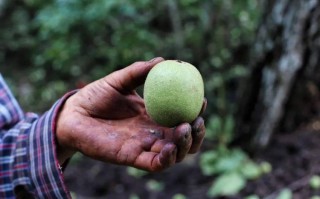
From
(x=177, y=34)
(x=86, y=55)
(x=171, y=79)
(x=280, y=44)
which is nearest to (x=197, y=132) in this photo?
(x=171, y=79)

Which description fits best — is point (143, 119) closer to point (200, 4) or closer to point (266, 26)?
point (266, 26)

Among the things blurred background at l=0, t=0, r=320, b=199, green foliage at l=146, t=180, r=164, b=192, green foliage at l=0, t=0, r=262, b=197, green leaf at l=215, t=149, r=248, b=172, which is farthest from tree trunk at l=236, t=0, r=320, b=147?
green foliage at l=146, t=180, r=164, b=192

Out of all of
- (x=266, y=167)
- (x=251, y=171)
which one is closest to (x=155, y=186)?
(x=251, y=171)

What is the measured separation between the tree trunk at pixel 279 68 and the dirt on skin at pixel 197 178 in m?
0.18

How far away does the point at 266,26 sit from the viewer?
12.4 ft

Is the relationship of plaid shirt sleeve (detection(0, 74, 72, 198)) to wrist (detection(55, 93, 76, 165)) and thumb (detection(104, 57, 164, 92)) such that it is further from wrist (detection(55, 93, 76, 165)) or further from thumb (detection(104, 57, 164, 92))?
thumb (detection(104, 57, 164, 92))

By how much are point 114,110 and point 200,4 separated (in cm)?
296

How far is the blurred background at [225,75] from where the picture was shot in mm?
3596

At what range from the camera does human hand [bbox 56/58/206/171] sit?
1.83 meters

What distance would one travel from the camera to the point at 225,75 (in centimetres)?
460

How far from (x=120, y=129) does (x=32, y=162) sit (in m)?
0.44

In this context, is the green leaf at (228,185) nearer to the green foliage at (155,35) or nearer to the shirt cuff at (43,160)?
the green foliage at (155,35)

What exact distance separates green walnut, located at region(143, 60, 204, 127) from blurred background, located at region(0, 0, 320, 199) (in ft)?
3.94

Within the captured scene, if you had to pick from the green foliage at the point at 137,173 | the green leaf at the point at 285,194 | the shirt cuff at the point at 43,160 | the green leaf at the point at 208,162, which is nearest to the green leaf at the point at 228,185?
the green leaf at the point at 208,162
